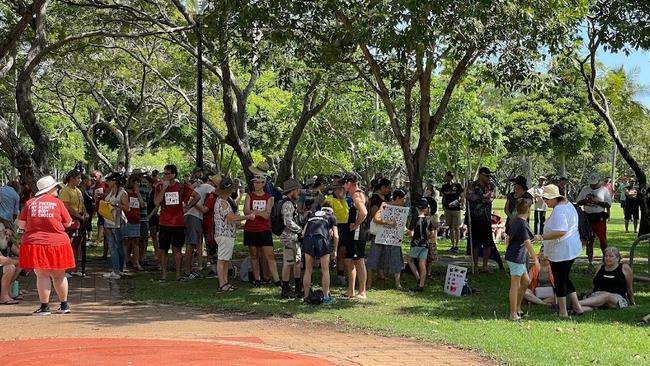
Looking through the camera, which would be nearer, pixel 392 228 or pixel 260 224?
pixel 392 228

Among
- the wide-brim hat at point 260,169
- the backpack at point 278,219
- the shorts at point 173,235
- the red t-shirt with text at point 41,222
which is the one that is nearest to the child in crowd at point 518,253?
the backpack at point 278,219

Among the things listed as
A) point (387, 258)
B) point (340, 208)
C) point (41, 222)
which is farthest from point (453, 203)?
point (41, 222)

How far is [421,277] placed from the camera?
42.3 feet

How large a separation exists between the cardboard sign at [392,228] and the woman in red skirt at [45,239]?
15.3 ft

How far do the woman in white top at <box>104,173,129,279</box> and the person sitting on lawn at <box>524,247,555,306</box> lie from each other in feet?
22.2

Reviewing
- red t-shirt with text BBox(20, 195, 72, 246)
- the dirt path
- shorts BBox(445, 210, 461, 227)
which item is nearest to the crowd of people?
red t-shirt with text BBox(20, 195, 72, 246)

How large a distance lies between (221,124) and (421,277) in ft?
77.6

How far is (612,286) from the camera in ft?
36.6

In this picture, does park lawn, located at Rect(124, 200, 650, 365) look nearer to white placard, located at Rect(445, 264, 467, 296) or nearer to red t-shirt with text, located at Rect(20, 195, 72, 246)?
white placard, located at Rect(445, 264, 467, 296)

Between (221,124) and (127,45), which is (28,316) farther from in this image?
(221,124)

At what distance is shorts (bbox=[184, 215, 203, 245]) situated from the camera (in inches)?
558

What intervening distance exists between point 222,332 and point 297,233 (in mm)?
2638

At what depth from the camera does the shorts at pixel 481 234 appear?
1462cm

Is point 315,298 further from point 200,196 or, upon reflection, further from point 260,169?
point 200,196
